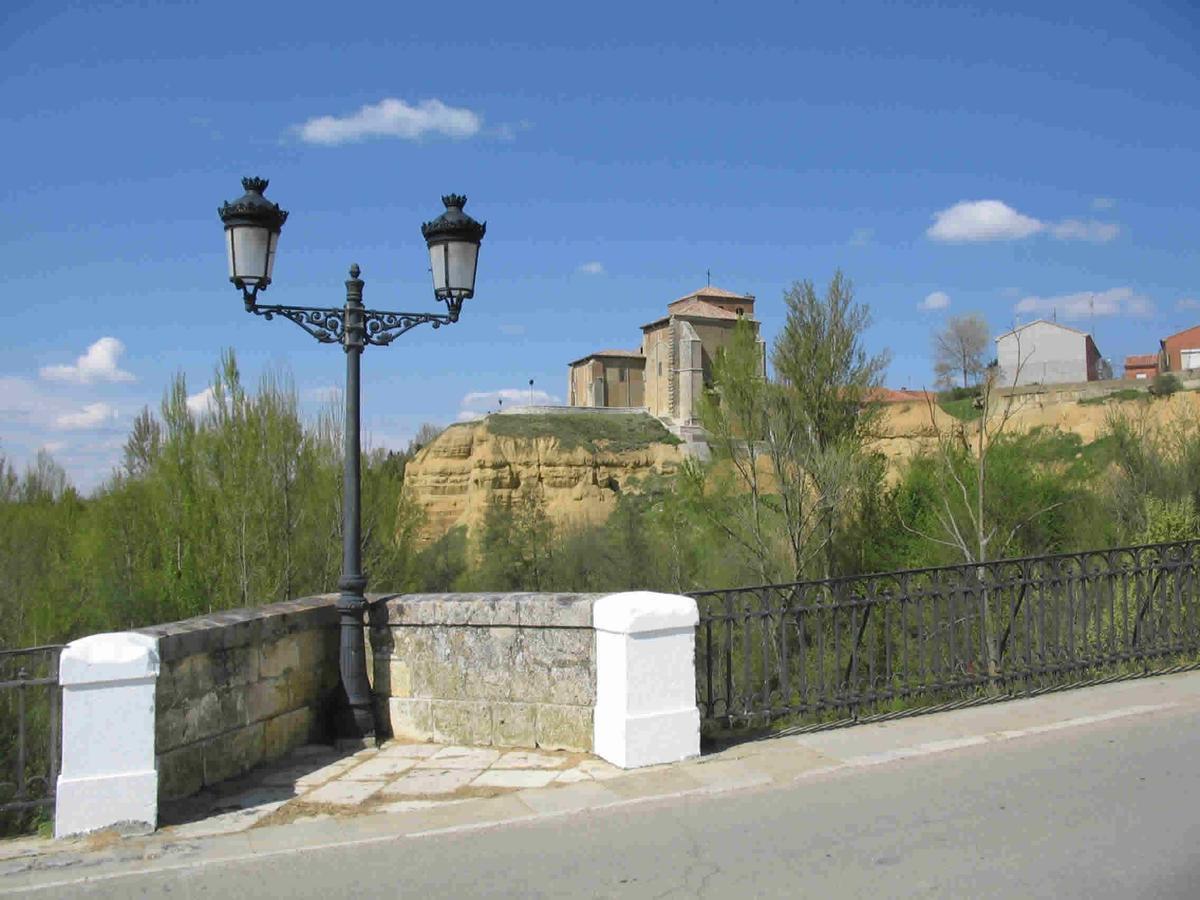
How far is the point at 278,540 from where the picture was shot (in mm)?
24891

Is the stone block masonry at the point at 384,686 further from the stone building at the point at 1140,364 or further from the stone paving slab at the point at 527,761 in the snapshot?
the stone building at the point at 1140,364

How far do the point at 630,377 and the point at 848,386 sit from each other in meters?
67.3

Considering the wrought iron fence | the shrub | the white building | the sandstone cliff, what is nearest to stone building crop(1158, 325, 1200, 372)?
the white building

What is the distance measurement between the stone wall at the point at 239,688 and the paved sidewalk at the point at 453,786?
0.18 meters

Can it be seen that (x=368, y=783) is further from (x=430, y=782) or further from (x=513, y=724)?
(x=513, y=724)

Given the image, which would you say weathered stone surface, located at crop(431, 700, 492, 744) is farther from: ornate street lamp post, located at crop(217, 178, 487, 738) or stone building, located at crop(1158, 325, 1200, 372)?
stone building, located at crop(1158, 325, 1200, 372)

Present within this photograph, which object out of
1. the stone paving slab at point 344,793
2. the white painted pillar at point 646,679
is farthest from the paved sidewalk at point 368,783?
the white painted pillar at point 646,679

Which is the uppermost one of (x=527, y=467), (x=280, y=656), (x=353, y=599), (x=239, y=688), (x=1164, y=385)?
(x=1164, y=385)

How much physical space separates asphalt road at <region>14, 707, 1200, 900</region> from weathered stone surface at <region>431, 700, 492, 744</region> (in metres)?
1.59

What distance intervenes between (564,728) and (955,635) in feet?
10.7

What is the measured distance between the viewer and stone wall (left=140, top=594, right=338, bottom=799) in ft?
18.4

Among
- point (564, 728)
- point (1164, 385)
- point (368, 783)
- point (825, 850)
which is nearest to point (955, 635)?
point (564, 728)

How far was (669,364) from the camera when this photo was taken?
7831 centimetres

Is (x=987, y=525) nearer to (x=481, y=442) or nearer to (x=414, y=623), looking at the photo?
(x=414, y=623)
